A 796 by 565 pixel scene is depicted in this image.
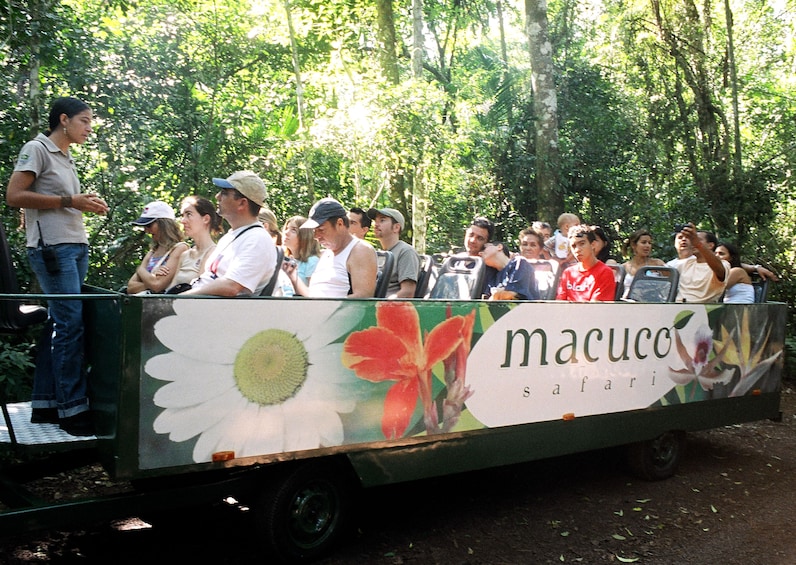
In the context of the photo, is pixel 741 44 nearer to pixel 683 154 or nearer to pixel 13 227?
pixel 683 154

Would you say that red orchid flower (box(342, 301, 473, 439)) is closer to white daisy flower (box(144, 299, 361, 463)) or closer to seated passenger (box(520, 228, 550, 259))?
white daisy flower (box(144, 299, 361, 463))

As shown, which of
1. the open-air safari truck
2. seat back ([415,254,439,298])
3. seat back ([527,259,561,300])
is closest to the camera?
the open-air safari truck

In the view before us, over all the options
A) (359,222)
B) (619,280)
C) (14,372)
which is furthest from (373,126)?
(14,372)

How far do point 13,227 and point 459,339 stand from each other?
18.7ft

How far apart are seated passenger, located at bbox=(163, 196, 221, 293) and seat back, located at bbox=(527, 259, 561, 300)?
2.92m

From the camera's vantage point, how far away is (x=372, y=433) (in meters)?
4.28

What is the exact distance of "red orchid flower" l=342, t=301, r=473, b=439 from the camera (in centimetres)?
423

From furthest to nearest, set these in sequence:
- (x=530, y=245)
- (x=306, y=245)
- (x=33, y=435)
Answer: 1. (x=530, y=245)
2. (x=306, y=245)
3. (x=33, y=435)

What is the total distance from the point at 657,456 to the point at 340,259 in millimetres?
3268

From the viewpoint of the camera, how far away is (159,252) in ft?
18.9

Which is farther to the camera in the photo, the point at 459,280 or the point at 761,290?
the point at 761,290

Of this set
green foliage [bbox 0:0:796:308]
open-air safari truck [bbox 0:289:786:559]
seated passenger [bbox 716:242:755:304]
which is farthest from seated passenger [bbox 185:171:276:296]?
seated passenger [bbox 716:242:755:304]

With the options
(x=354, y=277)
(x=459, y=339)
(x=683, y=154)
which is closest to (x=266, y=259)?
(x=354, y=277)

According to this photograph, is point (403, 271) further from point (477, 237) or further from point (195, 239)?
point (195, 239)
